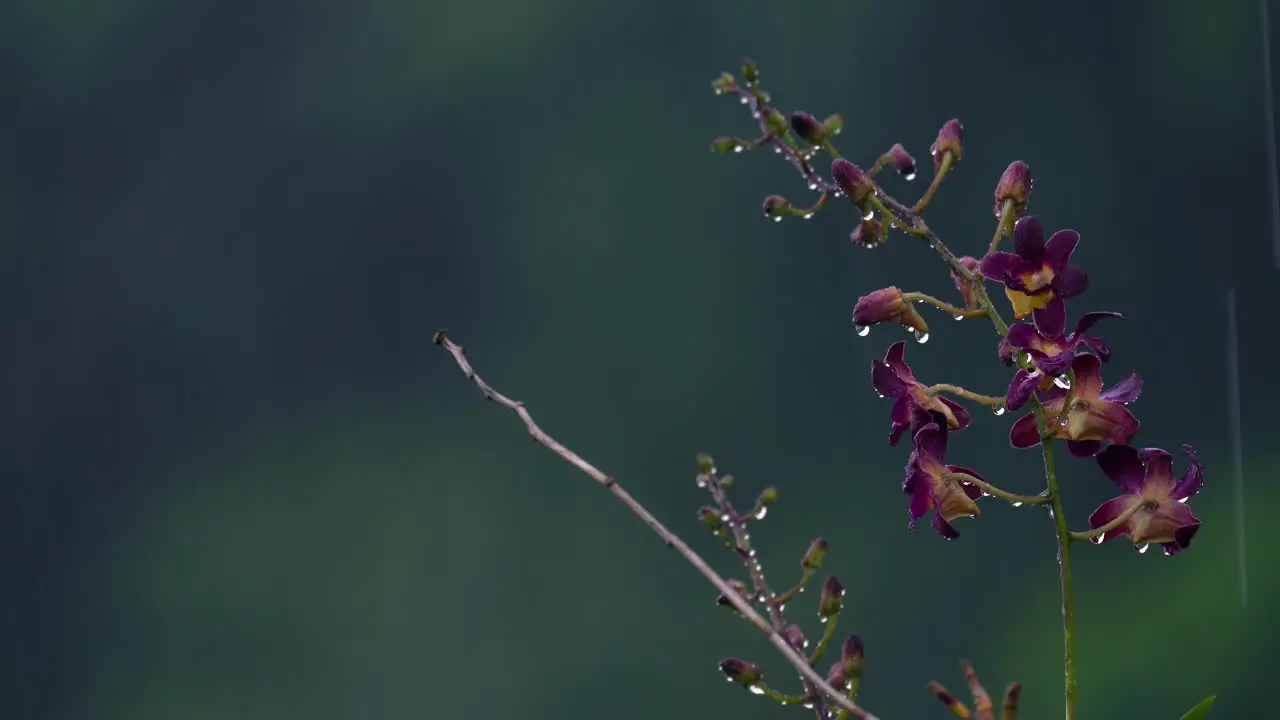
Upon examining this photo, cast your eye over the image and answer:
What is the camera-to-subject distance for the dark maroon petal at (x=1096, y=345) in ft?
1.25

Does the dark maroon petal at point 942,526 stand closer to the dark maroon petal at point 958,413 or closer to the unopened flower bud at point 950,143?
the dark maroon petal at point 958,413

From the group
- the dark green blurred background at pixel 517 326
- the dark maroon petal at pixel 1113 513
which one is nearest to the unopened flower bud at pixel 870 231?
the dark maroon petal at pixel 1113 513

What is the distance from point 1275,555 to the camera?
778 cm

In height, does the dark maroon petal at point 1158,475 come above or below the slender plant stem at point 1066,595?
above

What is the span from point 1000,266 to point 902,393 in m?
0.05

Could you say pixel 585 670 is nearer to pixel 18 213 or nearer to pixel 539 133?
pixel 539 133

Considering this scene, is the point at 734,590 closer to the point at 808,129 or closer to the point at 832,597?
the point at 832,597

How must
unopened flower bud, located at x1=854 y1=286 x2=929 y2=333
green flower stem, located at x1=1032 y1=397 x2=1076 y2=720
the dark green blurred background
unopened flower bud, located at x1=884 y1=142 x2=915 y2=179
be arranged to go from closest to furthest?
green flower stem, located at x1=1032 y1=397 x2=1076 y2=720
unopened flower bud, located at x1=854 y1=286 x2=929 y2=333
unopened flower bud, located at x1=884 y1=142 x2=915 y2=179
the dark green blurred background

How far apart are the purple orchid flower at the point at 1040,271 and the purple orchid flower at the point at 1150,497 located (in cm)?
4

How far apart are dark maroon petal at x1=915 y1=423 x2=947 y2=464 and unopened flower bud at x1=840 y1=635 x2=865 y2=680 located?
0.09 m

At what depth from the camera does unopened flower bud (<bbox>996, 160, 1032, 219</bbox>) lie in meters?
0.43

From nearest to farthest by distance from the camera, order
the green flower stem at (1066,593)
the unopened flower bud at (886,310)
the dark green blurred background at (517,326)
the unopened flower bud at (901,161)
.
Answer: the green flower stem at (1066,593) → the unopened flower bud at (886,310) → the unopened flower bud at (901,161) → the dark green blurred background at (517,326)

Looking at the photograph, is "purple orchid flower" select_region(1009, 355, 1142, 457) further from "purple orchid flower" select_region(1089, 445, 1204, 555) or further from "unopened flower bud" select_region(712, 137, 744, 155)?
"unopened flower bud" select_region(712, 137, 744, 155)

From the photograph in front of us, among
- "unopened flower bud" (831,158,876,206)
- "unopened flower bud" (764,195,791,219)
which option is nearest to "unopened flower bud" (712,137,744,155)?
"unopened flower bud" (764,195,791,219)
